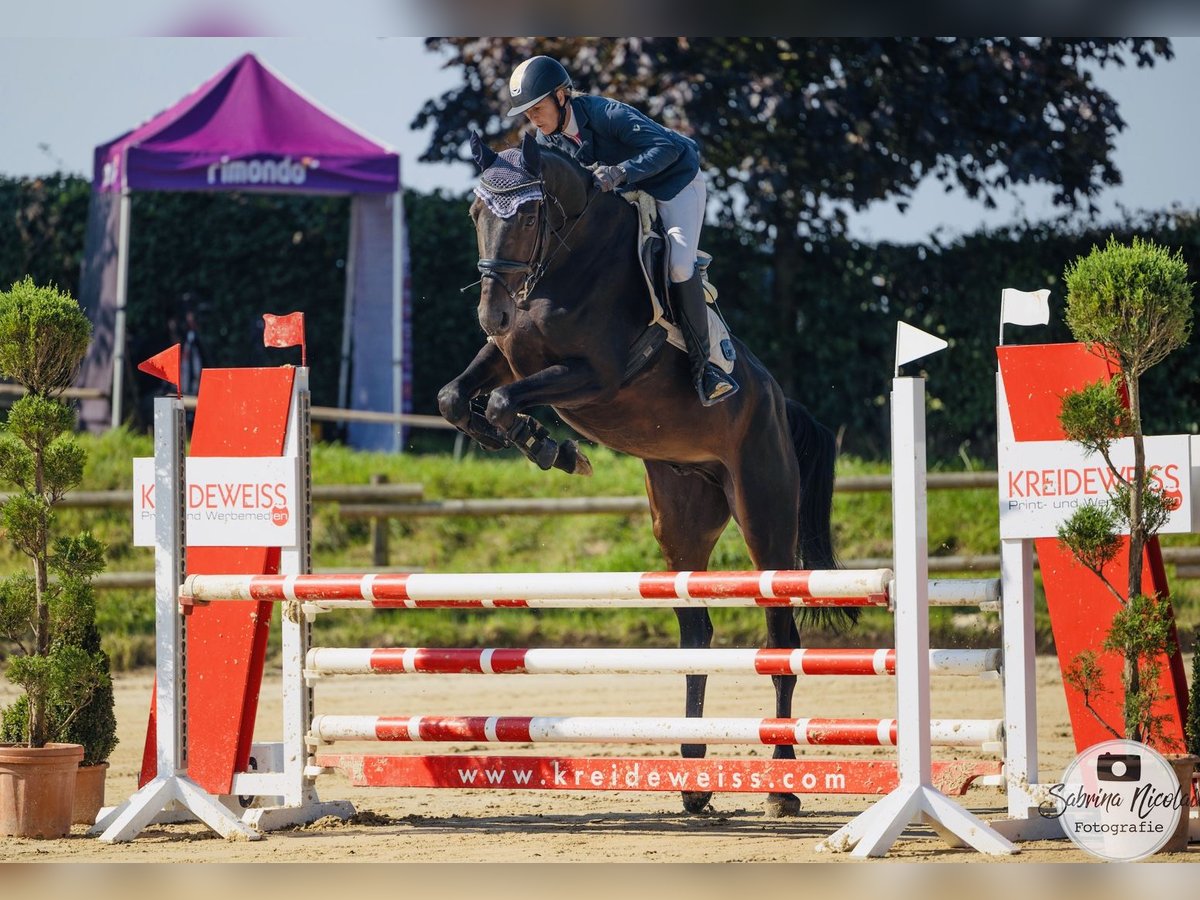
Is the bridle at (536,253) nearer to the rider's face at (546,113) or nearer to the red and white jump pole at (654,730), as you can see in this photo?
the rider's face at (546,113)

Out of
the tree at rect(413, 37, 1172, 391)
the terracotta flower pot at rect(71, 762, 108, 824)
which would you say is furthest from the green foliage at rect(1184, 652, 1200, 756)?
the tree at rect(413, 37, 1172, 391)

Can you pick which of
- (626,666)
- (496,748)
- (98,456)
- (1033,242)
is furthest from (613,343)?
(1033,242)

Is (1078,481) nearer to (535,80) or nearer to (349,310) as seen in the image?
(535,80)

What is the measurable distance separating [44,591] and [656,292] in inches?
80.5

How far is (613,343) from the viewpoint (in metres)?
4.46

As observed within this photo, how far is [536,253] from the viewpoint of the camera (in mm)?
4250

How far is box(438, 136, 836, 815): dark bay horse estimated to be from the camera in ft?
13.7

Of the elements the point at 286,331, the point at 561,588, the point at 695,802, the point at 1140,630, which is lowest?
the point at 695,802

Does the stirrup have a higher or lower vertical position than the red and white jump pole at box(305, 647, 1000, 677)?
higher

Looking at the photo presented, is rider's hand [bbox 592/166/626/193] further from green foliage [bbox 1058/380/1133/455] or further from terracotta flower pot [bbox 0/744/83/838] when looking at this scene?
terracotta flower pot [bbox 0/744/83/838]

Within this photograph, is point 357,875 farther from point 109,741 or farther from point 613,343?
point 613,343

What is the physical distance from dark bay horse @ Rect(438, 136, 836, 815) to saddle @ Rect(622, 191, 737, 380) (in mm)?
37

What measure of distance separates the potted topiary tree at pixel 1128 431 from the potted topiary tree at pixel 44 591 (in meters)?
2.81

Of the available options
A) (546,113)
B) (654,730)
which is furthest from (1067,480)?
(546,113)
